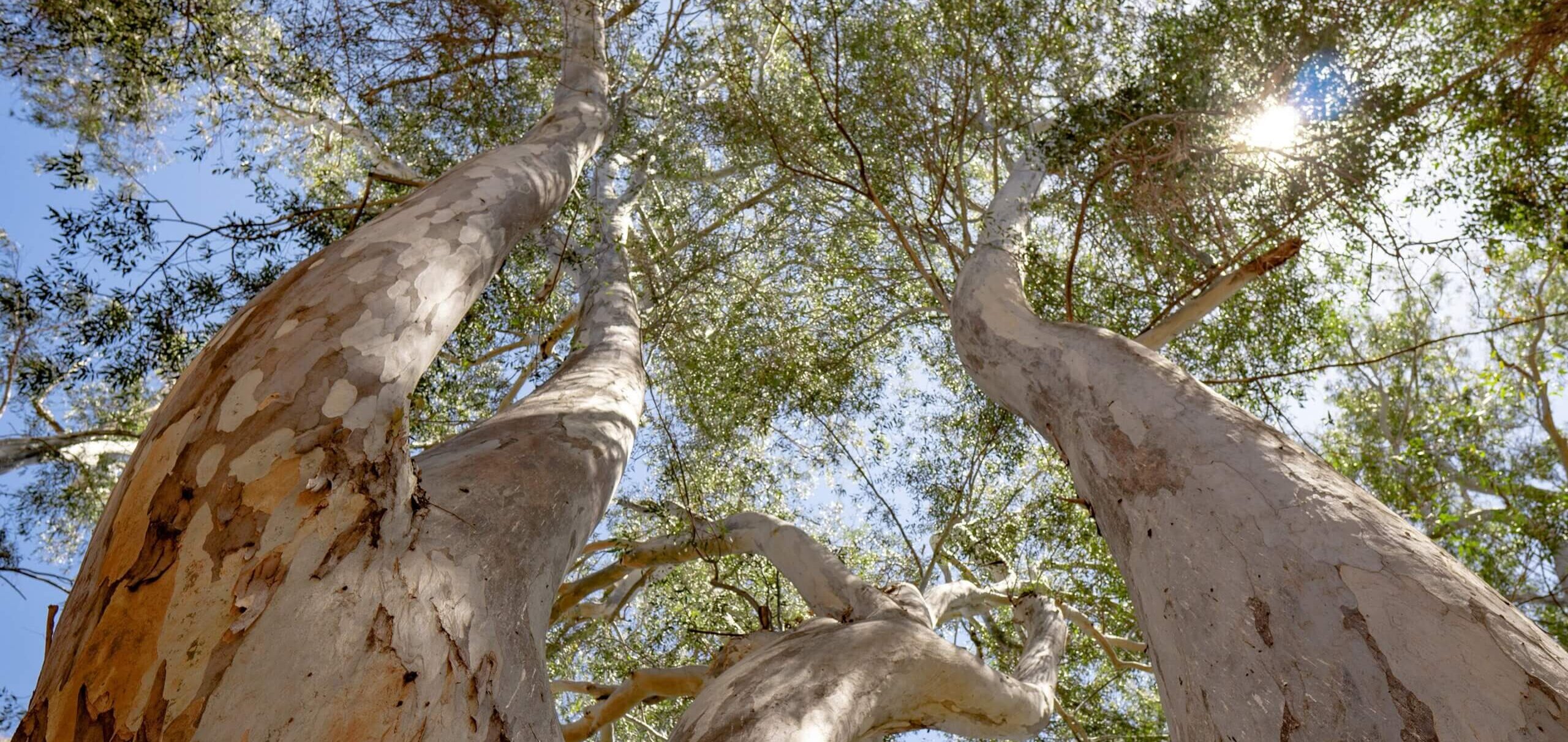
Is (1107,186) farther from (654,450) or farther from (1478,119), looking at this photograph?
(654,450)

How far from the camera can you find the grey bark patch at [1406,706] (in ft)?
3.33

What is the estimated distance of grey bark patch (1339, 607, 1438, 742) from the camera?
3.33ft

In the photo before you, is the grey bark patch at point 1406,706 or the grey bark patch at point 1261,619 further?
the grey bark patch at point 1261,619

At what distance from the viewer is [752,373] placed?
6.47m

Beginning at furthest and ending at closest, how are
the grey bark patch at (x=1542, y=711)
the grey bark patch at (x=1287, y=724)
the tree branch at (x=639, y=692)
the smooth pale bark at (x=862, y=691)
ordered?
the tree branch at (x=639, y=692) → the smooth pale bark at (x=862, y=691) → the grey bark patch at (x=1287, y=724) → the grey bark patch at (x=1542, y=711)

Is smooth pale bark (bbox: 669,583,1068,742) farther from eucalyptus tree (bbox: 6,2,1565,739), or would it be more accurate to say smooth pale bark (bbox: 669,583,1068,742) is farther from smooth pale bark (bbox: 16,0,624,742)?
smooth pale bark (bbox: 16,0,624,742)

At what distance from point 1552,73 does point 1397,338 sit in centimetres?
655

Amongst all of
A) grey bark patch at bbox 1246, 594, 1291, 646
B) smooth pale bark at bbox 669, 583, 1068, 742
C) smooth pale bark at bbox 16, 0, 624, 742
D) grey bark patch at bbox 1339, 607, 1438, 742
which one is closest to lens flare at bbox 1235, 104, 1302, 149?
smooth pale bark at bbox 669, 583, 1068, 742

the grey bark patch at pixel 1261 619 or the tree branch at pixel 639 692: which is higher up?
the tree branch at pixel 639 692

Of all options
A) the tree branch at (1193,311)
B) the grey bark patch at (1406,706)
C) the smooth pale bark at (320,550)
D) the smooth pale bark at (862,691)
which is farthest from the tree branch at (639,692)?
the grey bark patch at (1406,706)

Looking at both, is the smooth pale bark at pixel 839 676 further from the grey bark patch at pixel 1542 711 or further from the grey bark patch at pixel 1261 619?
the grey bark patch at pixel 1542 711

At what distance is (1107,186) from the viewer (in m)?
5.33

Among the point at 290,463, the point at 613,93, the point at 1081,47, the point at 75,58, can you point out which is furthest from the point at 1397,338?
the point at 75,58

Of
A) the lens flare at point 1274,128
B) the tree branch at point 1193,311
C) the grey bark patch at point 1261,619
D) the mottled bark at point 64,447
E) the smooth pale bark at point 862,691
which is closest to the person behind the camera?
the grey bark patch at point 1261,619
